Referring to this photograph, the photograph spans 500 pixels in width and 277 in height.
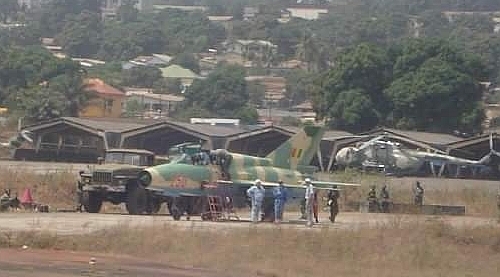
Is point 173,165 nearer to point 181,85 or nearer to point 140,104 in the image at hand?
point 140,104

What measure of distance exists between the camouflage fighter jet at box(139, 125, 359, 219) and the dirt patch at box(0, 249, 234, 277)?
869cm

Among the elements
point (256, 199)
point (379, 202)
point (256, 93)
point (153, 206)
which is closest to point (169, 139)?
point (379, 202)

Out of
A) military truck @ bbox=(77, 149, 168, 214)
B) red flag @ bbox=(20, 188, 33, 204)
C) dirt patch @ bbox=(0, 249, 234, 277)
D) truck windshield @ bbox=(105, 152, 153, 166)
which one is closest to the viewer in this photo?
dirt patch @ bbox=(0, 249, 234, 277)

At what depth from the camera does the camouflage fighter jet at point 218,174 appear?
3650 cm

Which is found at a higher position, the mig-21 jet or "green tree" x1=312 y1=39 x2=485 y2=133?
"green tree" x1=312 y1=39 x2=485 y2=133

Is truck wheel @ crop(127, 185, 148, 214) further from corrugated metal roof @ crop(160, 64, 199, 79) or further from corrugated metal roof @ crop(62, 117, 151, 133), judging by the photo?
corrugated metal roof @ crop(160, 64, 199, 79)

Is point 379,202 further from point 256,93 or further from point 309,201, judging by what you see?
point 256,93

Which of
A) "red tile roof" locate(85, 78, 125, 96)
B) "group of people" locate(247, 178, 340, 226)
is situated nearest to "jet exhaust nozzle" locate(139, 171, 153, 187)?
"group of people" locate(247, 178, 340, 226)

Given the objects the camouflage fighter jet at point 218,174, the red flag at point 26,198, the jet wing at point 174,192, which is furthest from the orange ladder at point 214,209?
the red flag at point 26,198

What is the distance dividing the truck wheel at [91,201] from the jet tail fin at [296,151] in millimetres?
5611

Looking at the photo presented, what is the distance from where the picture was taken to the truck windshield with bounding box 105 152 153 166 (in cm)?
4038

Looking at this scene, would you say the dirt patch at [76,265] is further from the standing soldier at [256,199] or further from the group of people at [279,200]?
the group of people at [279,200]

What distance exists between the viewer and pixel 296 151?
40.9 metres

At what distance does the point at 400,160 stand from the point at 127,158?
1055 inches
